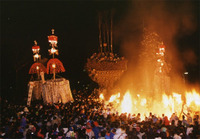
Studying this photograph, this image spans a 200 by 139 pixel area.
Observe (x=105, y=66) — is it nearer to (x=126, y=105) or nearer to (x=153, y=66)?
(x=126, y=105)

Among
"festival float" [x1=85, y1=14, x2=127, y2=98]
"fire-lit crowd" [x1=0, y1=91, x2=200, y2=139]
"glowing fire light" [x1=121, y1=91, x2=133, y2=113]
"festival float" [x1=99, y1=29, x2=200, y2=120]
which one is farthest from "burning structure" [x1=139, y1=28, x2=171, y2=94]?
"fire-lit crowd" [x1=0, y1=91, x2=200, y2=139]

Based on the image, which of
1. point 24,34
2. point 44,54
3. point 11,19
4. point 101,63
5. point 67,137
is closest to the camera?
point 67,137

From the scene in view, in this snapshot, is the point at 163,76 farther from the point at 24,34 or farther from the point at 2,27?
the point at 2,27

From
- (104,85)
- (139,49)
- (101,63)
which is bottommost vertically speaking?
(104,85)

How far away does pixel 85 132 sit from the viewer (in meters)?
5.98

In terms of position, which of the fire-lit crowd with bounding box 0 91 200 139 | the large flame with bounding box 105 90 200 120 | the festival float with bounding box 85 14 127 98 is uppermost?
the festival float with bounding box 85 14 127 98

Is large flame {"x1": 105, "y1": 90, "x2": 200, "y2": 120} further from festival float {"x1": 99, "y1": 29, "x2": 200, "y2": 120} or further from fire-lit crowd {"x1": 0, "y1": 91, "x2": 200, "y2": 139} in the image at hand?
fire-lit crowd {"x1": 0, "y1": 91, "x2": 200, "y2": 139}

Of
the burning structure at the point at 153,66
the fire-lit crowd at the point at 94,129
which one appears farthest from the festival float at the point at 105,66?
the fire-lit crowd at the point at 94,129

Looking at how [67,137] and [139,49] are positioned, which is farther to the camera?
[139,49]

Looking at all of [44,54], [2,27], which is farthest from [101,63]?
[2,27]

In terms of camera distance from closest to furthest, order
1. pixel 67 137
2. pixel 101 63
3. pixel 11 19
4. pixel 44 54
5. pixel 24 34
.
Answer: pixel 67 137
pixel 101 63
pixel 11 19
pixel 24 34
pixel 44 54

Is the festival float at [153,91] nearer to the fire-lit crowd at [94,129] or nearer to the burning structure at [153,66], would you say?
the burning structure at [153,66]

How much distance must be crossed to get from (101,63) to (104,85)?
2080 millimetres

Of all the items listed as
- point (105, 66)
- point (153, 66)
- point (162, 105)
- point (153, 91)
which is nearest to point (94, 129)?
point (105, 66)
